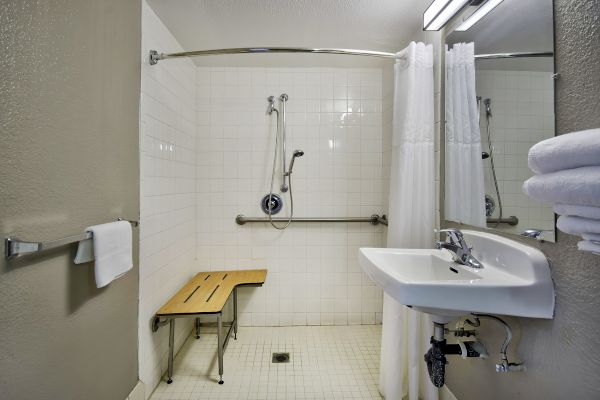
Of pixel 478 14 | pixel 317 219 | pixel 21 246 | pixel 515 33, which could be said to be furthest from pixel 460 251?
pixel 21 246

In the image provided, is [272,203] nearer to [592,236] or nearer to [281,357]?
[281,357]

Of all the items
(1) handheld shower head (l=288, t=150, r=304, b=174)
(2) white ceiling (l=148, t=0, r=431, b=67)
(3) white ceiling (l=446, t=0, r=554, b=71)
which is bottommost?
(1) handheld shower head (l=288, t=150, r=304, b=174)

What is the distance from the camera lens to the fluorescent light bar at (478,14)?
108 centimetres

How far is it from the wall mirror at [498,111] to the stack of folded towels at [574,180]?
28cm

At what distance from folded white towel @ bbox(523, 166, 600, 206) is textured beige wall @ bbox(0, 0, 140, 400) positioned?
1.40 m

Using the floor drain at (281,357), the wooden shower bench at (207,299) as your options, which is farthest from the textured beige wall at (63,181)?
the floor drain at (281,357)

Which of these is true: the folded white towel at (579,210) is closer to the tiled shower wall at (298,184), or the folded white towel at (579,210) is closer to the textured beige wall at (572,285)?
the textured beige wall at (572,285)

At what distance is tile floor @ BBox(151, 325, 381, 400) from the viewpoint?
1.49 m

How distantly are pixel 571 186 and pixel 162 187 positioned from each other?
1786 mm

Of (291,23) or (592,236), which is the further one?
(291,23)

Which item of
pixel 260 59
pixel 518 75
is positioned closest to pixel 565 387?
pixel 518 75

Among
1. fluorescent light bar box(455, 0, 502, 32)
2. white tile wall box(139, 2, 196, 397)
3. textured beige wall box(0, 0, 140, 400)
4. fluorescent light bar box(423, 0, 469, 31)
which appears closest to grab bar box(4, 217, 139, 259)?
textured beige wall box(0, 0, 140, 400)

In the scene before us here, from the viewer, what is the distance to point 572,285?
2.53 feet

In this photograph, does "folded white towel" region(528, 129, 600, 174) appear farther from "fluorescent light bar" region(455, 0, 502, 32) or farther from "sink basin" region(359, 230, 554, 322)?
"fluorescent light bar" region(455, 0, 502, 32)
